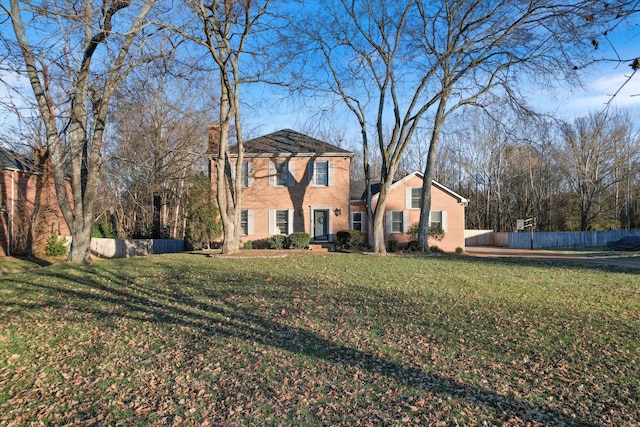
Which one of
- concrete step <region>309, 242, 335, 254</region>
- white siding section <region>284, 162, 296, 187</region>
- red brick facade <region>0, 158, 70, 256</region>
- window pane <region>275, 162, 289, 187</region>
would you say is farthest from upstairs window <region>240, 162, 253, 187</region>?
red brick facade <region>0, 158, 70, 256</region>

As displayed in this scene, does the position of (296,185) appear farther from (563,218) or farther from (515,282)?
(563,218)

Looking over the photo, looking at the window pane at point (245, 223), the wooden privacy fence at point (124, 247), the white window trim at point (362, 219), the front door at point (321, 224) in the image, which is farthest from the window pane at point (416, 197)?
the wooden privacy fence at point (124, 247)

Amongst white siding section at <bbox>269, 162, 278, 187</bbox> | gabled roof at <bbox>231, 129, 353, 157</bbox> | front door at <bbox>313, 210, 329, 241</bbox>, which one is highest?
gabled roof at <bbox>231, 129, 353, 157</bbox>

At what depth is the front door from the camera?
71.7 feet

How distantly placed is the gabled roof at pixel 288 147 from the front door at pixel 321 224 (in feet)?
10.3

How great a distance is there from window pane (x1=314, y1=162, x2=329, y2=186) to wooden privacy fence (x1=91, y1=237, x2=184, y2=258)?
32.6 ft

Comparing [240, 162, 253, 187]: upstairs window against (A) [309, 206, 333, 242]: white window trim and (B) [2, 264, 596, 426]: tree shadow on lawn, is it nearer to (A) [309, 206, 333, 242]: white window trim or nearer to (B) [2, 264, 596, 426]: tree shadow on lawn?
(A) [309, 206, 333, 242]: white window trim

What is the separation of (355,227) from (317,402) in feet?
63.1

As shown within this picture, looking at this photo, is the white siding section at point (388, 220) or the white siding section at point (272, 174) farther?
the white siding section at point (388, 220)

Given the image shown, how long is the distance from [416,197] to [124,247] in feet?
53.5

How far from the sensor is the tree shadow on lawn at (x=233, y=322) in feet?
13.2

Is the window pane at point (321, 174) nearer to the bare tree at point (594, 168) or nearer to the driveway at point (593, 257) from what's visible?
the driveway at point (593, 257)

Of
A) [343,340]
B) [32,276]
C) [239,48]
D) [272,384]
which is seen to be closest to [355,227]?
[239,48]

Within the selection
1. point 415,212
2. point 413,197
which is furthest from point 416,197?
point 415,212
